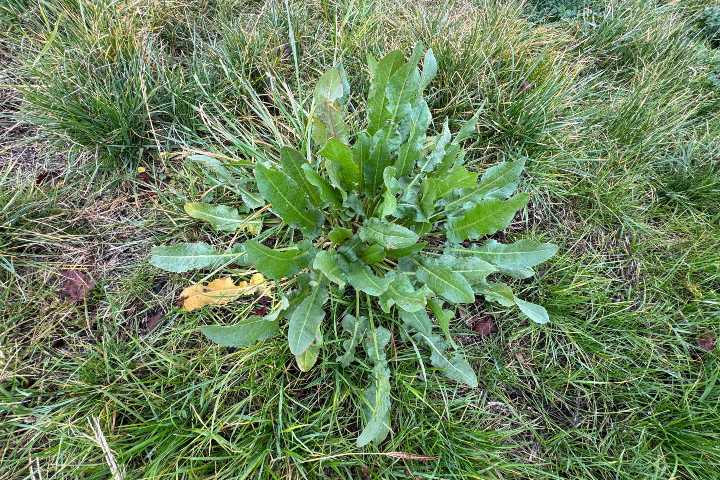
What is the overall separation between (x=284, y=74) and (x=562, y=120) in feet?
4.43

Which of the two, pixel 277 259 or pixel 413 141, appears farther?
pixel 413 141

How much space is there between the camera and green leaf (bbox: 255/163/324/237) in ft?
4.83

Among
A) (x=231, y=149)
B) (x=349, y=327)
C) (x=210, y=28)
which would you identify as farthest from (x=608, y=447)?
(x=210, y=28)

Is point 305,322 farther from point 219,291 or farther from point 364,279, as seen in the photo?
point 219,291

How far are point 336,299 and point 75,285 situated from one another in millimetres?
1006

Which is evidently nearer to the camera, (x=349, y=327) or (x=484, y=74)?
(x=349, y=327)

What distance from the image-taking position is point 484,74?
7.50 ft

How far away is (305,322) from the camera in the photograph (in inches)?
59.0

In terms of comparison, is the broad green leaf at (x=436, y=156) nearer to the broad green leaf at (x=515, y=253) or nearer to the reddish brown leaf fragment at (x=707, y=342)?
the broad green leaf at (x=515, y=253)

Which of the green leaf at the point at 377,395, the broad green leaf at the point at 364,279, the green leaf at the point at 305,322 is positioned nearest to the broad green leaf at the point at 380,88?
the broad green leaf at the point at 364,279

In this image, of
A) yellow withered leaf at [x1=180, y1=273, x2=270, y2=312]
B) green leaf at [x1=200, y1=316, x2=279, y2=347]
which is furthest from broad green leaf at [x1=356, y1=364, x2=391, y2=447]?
yellow withered leaf at [x1=180, y1=273, x2=270, y2=312]

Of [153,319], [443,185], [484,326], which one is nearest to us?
[443,185]

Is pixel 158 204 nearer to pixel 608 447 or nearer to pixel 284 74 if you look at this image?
pixel 284 74

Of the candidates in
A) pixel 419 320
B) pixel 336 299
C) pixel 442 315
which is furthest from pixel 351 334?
pixel 442 315
